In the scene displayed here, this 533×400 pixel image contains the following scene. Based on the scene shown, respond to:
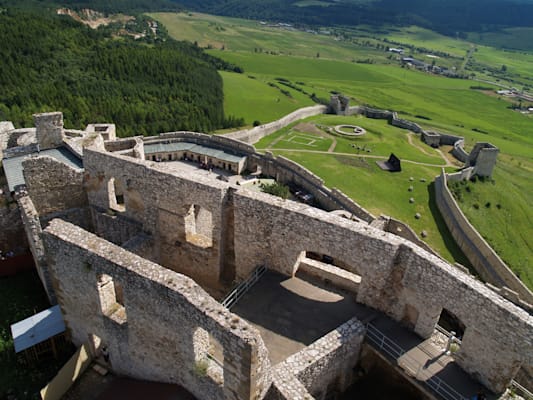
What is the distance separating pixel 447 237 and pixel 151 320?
32089 millimetres

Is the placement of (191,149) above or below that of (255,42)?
below

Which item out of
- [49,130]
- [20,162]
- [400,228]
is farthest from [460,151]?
[20,162]

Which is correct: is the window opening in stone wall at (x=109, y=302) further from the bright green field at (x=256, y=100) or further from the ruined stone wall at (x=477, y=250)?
the bright green field at (x=256, y=100)

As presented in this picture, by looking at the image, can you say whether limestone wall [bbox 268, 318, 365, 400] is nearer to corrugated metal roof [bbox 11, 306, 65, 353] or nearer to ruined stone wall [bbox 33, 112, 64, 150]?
corrugated metal roof [bbox 11, 306, 65, 353]

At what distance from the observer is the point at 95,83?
56281 millimetres

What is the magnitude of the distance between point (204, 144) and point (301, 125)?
22470 millimetres

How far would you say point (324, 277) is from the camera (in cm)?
1583

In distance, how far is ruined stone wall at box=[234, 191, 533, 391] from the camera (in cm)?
1147

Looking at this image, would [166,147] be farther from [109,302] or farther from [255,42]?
[255,42]

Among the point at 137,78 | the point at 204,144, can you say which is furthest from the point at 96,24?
the point at 204,144

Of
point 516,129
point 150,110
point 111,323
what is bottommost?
point 516,129

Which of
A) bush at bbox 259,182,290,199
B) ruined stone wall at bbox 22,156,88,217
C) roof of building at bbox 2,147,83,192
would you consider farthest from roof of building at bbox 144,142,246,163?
ruined stone wall at bbox 22,156,88,217

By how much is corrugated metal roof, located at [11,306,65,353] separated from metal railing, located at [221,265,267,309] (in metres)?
6.84

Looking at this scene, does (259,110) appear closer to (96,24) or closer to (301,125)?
(301,125)
